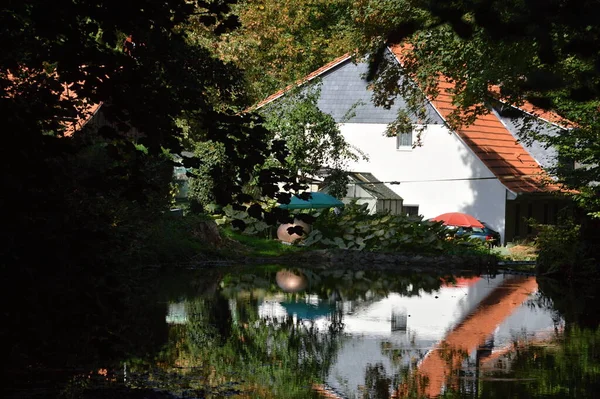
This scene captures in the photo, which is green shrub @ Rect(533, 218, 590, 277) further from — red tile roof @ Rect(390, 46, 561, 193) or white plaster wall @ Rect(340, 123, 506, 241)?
white plaster wall @ Rect(340, 123, 506, 241)

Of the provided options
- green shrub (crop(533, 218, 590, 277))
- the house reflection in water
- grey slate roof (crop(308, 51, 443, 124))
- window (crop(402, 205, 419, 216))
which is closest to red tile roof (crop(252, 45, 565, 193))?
grey slate roof (crop(308, 51, 443, 124))

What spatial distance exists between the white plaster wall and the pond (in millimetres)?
21525

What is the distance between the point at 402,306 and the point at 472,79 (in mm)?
12367

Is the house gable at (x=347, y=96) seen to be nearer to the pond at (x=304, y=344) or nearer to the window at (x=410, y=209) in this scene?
the window at (x=410, y=209)

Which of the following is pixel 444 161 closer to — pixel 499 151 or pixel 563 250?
pixel 499 151

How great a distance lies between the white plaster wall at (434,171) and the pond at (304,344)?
70.6 feet

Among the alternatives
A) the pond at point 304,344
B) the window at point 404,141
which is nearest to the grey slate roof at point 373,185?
the window at point 404,141

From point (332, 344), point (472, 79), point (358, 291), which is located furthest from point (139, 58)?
point (472, 79)

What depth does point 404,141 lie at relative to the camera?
53000 mm

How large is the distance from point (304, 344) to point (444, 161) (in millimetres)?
35170

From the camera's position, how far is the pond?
11.4 meters

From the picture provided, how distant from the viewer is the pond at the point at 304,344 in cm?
1143

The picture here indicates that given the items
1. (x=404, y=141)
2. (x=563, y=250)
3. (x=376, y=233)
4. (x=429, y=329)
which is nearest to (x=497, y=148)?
(x=404, y=141)

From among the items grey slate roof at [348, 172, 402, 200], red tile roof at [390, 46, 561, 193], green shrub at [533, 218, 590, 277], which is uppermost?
red tile roof at [390, 46, 561, 193]
